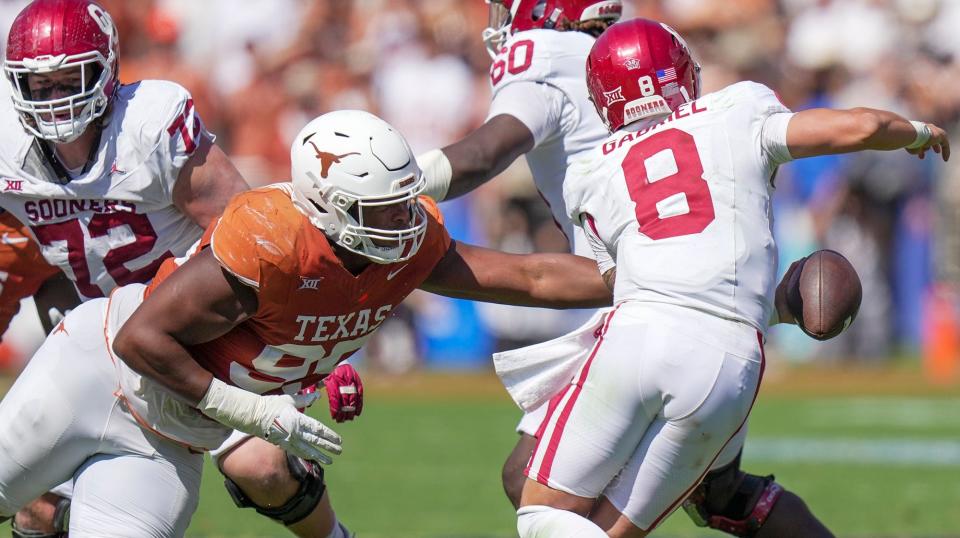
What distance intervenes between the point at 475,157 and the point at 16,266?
161cm

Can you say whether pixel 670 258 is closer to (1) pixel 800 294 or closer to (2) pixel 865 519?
(1) pixel 800 294

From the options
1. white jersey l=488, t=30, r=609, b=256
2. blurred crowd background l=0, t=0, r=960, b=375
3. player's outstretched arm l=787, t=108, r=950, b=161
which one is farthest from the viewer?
blurred crowd background l=0, t=0, r=960, b=375

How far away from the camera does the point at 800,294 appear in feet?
13.8

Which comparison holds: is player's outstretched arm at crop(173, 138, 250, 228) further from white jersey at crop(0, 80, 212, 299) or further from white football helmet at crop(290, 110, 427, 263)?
white football helmet at crop(290, 110, 427, 263)

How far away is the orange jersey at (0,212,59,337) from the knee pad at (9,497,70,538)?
0.65 meters

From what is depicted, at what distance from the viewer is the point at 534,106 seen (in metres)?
4.98

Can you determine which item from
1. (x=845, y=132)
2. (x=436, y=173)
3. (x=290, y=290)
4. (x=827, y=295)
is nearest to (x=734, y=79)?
(x=436, y=173)

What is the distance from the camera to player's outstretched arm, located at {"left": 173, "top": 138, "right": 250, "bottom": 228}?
4.61 m

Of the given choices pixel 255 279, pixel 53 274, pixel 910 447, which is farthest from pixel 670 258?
pixel 910 447

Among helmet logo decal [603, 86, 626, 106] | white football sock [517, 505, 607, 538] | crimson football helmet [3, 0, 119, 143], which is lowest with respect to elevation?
white football sock [517, 505, 607, 538]

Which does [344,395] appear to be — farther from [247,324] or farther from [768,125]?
[768,125]

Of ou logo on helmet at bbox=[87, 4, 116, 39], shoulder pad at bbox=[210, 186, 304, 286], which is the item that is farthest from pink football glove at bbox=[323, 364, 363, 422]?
ou logo on helmet at bbox=[87, 4, 116, 39]

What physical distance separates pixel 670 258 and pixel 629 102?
1.79 ft

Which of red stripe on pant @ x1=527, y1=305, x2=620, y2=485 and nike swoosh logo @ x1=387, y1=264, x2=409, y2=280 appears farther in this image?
nike swoosh logo @ x1=387, y1=264, x2=409, y2=280
